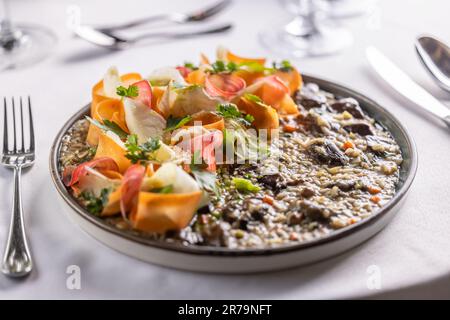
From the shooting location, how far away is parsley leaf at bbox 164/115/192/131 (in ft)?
4.88

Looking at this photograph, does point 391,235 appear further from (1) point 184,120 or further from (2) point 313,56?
(2) point 313,56

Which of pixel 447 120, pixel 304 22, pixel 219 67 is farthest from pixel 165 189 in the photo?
pixel 304 22

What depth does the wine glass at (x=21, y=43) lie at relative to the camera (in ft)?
7.22

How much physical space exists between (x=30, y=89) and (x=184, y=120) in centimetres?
77

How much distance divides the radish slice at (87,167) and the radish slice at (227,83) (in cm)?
39

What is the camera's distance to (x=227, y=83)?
1.67 meters

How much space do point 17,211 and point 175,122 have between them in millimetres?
420

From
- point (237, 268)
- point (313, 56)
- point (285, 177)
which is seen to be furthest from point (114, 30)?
point (237, 268)

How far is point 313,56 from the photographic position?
88.7 inches

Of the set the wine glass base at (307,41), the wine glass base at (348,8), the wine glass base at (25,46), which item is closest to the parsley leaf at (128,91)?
the wine glass base at (25,46)

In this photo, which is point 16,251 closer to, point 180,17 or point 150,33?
point 150,33

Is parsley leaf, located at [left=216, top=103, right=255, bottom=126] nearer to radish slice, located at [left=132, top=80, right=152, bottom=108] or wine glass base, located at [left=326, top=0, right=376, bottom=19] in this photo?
radish slice, located at [left=132, top=80, right=152, bottom=108]
